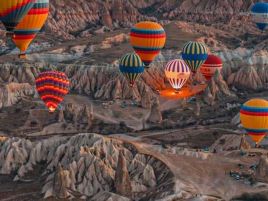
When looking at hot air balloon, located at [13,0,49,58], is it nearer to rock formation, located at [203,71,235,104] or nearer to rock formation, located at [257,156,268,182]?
rock formation, located at [257,156,268,182]

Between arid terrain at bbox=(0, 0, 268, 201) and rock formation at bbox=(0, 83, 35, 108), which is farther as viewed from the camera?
rock formation at bbox=(0, 83, 35, 108)

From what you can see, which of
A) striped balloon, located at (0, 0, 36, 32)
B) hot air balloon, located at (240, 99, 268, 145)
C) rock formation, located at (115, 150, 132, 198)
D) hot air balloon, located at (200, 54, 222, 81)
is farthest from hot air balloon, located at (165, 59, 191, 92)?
rock formation, located at (115, 150, 132, 198)

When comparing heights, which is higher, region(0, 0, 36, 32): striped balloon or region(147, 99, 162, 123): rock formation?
region(0, 0, 36, 32): striped balloon

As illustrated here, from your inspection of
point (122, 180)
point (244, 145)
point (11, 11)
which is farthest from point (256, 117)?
point (11, 11)

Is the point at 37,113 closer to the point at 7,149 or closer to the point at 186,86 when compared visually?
the point at 7,149

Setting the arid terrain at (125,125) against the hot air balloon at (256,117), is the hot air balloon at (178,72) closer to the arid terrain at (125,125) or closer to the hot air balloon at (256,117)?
the arid terrain at (125,125)

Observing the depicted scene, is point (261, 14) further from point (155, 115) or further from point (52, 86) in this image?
point (52, 86)
